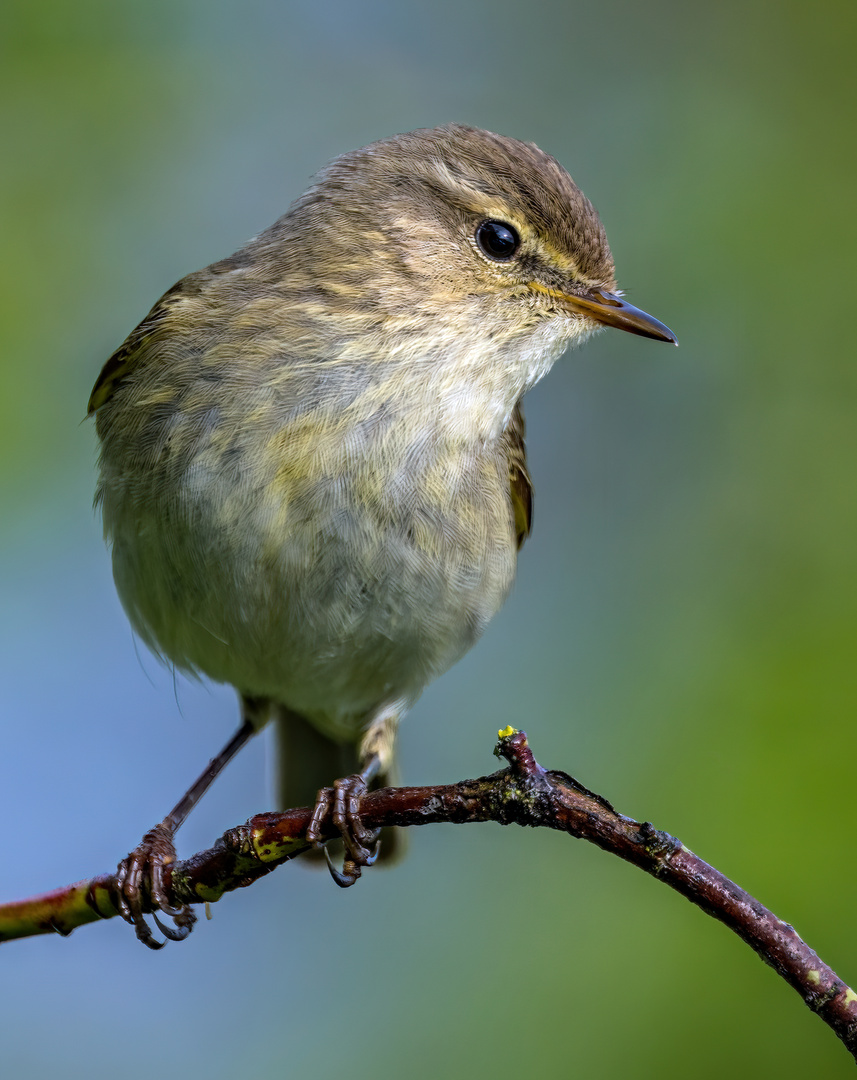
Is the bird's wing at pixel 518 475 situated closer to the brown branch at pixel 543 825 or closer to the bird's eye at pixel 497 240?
the bird's eye at pixel 497 240

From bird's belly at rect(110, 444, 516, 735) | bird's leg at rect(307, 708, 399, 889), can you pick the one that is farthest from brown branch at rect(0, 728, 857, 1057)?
bird's belly at rect(110, 444, 516, 735)

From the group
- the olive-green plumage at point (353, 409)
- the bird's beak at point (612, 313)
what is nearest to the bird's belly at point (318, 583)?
the olive-green plumage at point (353, 409)

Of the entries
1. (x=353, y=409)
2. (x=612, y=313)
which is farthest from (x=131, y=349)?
(x=612, y=313)

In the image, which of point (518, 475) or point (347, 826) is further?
point (518, 475)

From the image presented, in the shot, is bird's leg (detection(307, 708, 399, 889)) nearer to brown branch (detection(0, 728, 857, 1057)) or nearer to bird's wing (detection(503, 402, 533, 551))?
brown branch (detection(0, 728, 857, 1057))

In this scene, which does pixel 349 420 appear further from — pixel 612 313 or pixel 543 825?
pixel 543 825
